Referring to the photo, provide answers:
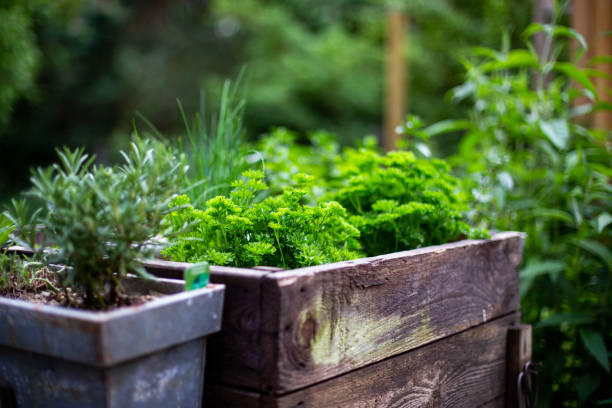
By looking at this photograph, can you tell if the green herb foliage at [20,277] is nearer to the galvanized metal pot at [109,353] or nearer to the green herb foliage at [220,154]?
the galvanized metal pot at [109,353]

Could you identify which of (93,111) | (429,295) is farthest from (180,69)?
(429,295)

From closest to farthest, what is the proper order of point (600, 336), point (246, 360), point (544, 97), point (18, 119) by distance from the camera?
point (246, 360) < point (600, 336) < point (544, 97) < point (18, 119)

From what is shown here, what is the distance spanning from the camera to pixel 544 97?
2.14m

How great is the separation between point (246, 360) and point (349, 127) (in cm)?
1104

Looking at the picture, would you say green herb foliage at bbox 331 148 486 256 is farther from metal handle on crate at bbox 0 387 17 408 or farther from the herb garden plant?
metal handle on crate at bbox 0 387 17 408

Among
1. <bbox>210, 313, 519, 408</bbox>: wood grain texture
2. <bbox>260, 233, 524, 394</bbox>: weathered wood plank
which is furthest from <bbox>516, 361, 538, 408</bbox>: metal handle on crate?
<bbox>260, 233, 524, 394</bbox>: weathered wood plank

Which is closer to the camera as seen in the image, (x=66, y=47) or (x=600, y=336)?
(x=600, y=336)

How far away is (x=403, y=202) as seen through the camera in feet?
4.76

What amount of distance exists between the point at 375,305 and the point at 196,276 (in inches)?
15.3

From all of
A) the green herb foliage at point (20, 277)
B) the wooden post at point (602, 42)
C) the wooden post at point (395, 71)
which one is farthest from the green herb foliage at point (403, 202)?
the wooden post at point (395, 71)

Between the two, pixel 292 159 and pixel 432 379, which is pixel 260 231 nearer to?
pixel 432 379

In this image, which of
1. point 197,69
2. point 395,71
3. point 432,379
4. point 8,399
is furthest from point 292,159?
point 197,69

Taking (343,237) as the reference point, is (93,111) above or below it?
above

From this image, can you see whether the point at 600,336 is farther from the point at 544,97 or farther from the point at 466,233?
the point at 544,97
